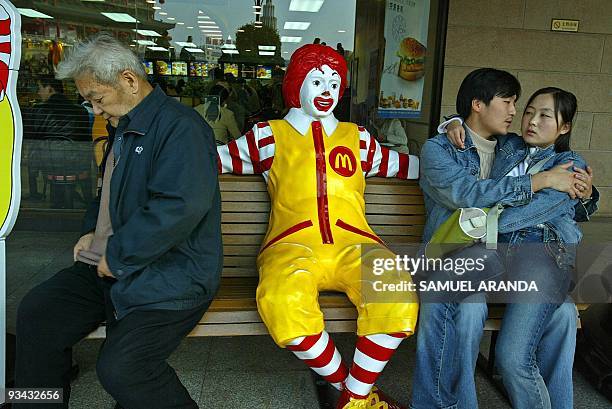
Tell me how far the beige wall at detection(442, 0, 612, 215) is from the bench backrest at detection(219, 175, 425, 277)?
82.3 inches

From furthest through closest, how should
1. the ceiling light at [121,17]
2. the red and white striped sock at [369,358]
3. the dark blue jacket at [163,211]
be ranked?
the ceiling light at [121,17] → the red and white striped sock at [369,358] → the dark blue jacket at [163,211]

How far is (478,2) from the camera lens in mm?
4594

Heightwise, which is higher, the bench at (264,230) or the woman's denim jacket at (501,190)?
the woman's denim jacket at (501,190)

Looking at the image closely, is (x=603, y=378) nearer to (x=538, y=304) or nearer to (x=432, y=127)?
(x=538, y=304)

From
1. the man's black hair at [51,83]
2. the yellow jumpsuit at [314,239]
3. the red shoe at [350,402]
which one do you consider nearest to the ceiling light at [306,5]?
the man's black hair at [51,83]

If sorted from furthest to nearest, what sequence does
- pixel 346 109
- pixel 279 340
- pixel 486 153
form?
pixel 346 109 < pixel 486 153 < pixel 279 340

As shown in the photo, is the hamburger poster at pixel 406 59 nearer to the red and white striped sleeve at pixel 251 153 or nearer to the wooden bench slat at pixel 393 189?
the wooden bench slat at pixel 393 189

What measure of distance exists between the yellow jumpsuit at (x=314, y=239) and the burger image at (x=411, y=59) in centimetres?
260

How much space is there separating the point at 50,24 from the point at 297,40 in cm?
286

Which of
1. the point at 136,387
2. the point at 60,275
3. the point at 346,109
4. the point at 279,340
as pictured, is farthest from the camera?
the point at 346,109

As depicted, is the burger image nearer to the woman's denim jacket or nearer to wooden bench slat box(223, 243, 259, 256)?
the woman's denim jacket

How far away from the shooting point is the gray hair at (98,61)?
2003 mm

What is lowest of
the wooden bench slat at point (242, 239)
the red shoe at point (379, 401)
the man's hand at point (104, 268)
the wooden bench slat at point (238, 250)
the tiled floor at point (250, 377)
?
the tiled floor at point (250, 377)

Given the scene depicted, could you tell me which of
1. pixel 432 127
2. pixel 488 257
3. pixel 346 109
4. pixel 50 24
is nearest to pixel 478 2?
pixel 432 127
